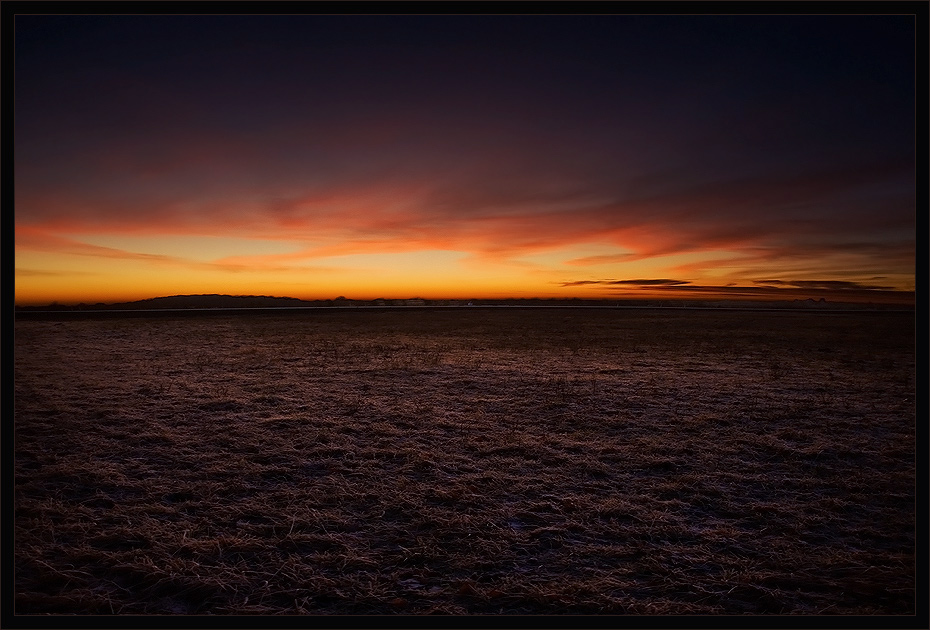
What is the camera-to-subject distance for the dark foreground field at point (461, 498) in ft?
11.3

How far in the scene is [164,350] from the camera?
18.0m

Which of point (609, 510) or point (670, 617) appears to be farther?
point (609, 510)

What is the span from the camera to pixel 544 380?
12359 mm

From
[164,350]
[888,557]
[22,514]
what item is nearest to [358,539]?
[22,514]

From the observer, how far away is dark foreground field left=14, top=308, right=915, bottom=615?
3.45m

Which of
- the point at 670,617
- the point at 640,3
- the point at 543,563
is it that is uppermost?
the point at 640,3

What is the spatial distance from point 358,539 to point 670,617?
2747mm

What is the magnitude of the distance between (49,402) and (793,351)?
24.2m

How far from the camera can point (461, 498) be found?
5.05 meters

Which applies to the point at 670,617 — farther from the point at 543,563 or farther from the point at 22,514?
the point at 22,514

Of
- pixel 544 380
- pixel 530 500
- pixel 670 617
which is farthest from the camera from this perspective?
pixel 544 380

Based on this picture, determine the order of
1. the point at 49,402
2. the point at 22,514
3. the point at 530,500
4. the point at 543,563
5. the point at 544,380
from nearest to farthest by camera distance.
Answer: the point at 543,563, the point at 22,514, the point at 530,500, the point at 49,402, the point at 544,380

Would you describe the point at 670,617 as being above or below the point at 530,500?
above

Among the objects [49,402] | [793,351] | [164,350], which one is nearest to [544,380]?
[49,402]
